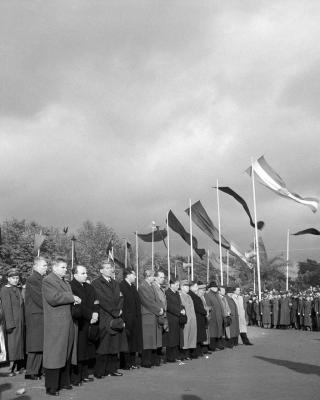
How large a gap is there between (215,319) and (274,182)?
13887 millimetres

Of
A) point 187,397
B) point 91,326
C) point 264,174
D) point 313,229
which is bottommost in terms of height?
point 187,397

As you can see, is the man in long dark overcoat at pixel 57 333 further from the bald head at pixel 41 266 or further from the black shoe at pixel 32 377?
the bald head at pixel 41 266

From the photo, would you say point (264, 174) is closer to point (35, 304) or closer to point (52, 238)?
point (35, 304)

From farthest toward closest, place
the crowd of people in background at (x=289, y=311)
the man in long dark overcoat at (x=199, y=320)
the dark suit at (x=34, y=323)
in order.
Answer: the crowd of people in background at (x=289, y=311), the man in long dark overcoat at (x=199, y=320), the dark suit at (x=34, y=323)

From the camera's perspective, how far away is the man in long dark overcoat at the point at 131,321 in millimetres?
11195

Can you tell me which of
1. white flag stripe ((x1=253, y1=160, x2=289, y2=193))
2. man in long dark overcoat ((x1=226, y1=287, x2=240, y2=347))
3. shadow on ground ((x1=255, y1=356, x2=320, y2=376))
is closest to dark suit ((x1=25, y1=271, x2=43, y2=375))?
shadow on ground ((x1=255, y1=356, x2=320, y2=376))

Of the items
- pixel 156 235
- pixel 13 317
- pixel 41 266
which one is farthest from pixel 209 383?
pixel 156 235

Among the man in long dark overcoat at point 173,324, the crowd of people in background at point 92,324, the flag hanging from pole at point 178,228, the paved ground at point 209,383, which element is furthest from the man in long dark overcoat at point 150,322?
the flag hanging from pole at point 178,228

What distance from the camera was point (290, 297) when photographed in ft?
95.5

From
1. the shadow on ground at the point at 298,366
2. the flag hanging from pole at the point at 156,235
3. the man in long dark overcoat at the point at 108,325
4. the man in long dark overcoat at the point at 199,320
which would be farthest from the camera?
the flag hanging from pole at the point at 156,235

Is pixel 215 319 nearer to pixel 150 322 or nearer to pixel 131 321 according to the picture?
pixel 150 322

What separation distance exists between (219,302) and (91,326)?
703 cm

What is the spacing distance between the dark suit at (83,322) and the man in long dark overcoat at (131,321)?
1671 mm

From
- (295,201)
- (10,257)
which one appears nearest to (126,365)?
(295,201)
